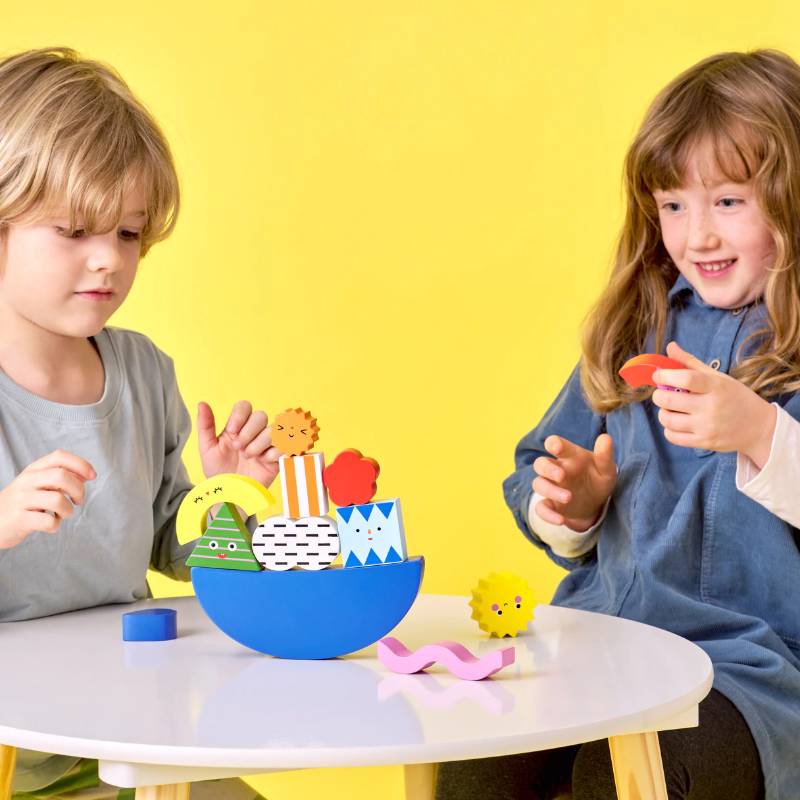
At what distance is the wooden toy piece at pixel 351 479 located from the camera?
0.87 metres

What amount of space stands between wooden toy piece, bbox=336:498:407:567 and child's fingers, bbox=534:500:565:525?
1.14 feet

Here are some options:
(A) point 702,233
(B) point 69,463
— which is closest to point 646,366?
(A) point 702,233

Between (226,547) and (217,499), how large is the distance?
0.17 ft

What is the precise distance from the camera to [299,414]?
89 cm

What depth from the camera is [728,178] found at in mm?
1205

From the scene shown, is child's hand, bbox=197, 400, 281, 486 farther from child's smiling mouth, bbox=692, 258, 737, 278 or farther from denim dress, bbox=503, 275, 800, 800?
child's smiling mouth, bbox=692, 258, 737, 278

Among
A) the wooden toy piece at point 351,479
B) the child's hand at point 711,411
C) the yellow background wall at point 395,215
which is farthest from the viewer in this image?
the yellow background wall at point 395,215

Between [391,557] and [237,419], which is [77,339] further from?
[391,557]

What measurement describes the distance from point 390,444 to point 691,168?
87cm

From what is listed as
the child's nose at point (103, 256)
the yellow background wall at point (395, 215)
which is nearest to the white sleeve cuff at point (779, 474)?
the child's nose at point (103, 256)

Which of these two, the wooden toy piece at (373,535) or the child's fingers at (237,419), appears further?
the child's fingers at (237,419)

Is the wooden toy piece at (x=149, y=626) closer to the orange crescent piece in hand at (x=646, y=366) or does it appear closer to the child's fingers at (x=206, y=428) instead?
the child's fingers at (x=206, y=428)

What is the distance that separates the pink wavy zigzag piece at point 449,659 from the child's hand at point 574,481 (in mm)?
329

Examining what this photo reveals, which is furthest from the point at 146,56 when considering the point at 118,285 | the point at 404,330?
the point at 118,285
